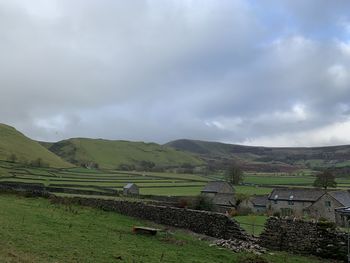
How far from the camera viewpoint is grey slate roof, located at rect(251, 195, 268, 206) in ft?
299

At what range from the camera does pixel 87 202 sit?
39312 mm

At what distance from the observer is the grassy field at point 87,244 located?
51.9ft

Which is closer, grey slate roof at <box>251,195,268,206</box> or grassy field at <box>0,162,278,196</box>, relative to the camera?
grassy field at <box>0,162,278,196</box>

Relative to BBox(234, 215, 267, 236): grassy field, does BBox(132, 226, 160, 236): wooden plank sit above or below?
above

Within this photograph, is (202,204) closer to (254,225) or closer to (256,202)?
(254,225)

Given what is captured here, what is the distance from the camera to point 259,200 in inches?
3629

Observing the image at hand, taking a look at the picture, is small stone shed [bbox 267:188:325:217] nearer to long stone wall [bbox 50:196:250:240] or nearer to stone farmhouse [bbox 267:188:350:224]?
stone farmhouse [bbox 267:188:350:224]

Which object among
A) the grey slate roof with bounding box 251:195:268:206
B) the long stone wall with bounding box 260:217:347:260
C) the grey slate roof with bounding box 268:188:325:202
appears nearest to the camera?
the long stone wall with bounding box 260:217:347:260

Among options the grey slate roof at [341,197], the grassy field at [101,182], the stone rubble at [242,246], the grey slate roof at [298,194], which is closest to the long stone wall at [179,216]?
the stone rubble at [242,246]

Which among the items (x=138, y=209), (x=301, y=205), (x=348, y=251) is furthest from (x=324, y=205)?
(x=348, y=251)

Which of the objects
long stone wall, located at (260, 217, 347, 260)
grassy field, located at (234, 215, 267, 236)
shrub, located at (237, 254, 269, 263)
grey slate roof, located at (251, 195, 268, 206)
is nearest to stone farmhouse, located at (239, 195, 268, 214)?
grey slate roof, located at (251, 195, 268, 206)

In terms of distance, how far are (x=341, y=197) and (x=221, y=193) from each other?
88.4ft

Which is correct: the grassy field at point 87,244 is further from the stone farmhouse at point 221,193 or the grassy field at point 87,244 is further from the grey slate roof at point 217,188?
the grey slate roof at point 217,188

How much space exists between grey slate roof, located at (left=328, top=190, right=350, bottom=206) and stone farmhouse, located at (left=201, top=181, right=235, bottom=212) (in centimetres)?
2083
